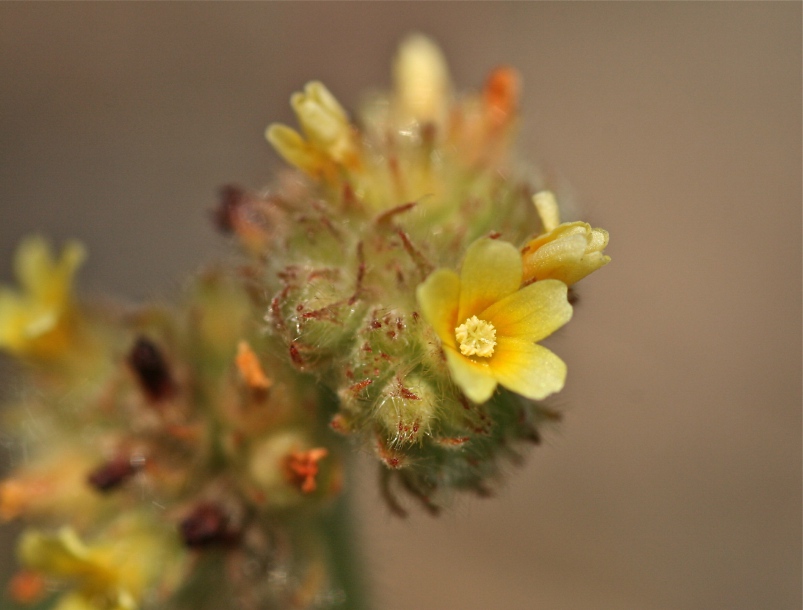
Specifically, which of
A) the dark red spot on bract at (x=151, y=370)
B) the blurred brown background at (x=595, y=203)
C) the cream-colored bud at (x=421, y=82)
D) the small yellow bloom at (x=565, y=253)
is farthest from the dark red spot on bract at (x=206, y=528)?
the blurred brown background at (x=595, y=203)

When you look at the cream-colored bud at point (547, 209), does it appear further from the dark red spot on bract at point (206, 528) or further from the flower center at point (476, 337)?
the dark red spot on bract at point (206, 528)

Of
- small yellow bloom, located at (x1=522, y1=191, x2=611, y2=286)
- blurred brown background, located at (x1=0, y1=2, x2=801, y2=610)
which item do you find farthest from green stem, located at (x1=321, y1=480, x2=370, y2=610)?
blurred brown background, located at (x1=0, y1=2, x2=801, y2=610)

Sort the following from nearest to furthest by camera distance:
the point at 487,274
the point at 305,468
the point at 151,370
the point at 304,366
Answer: the point at 487,274
the point at 304,366
the point at 305,468
the point at 151,370

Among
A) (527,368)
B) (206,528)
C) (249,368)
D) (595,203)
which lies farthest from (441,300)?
(595,203)

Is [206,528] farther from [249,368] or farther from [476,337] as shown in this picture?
[476,337]

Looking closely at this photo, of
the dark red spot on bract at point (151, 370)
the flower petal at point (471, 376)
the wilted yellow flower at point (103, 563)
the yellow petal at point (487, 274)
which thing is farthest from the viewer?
the dark red spot on bract at point (151, 370)

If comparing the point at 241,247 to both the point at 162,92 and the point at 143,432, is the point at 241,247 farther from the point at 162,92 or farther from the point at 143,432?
the point at 162,92

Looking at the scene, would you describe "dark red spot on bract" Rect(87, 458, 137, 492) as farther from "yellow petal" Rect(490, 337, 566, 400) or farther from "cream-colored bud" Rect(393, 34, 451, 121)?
"cream-colored bud" Rect(393, 34, 451, 121)
